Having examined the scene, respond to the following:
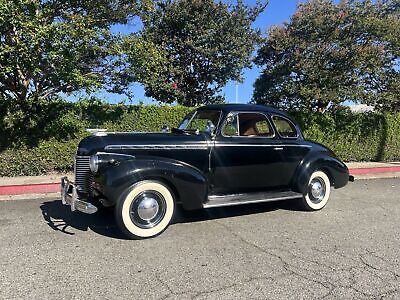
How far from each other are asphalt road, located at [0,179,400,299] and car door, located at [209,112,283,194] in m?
0.60

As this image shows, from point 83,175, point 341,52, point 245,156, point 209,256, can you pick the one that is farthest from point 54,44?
point 341,52

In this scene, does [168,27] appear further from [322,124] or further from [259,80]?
[322,124]

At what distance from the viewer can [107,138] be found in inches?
211

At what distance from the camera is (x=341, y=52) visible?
12289mm

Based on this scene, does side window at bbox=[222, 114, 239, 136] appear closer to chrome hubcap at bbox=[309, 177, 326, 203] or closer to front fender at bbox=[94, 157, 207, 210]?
front fender at bbox=[94, 157, 207, 210]

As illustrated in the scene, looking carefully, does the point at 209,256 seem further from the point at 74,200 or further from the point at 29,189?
the point at 29,189

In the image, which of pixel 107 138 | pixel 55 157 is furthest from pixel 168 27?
pixel 107 138

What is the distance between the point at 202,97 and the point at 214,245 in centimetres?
1040

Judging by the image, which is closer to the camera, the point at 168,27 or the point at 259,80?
the point at 168,27

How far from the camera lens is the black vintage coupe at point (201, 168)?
5.02 m

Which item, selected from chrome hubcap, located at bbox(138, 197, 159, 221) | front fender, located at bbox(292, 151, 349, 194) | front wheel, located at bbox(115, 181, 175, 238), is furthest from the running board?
chrome hubcap, located at bbox(138, 197, 159, 221)

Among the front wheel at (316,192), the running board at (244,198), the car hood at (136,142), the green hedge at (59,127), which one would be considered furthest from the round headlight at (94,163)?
the green hedge at (59,127)

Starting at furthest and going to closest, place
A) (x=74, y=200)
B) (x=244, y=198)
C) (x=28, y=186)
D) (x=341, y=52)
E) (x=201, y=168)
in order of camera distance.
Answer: (x=341, y=52) → (x=28, y=186) → (x=244, y=198) → (x=201, y=168) → (x=74, y=200)

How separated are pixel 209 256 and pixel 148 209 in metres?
1.11
